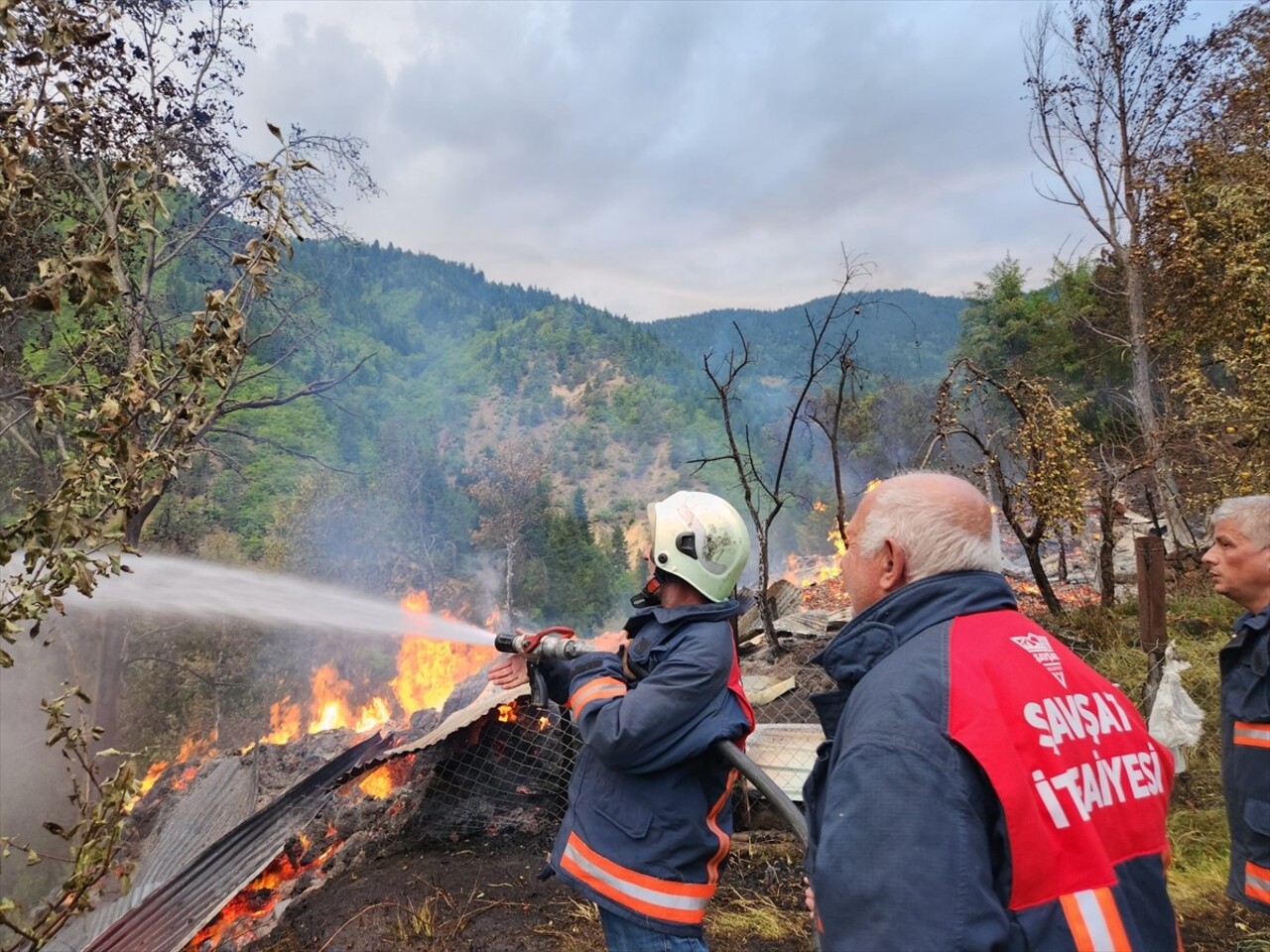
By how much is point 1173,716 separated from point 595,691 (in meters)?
6.03

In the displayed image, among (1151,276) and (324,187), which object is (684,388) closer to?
(1151,276)

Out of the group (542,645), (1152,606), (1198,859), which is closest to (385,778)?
(542,645)

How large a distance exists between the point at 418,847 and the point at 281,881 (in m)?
0.90

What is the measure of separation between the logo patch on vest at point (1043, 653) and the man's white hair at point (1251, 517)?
2.35 meters

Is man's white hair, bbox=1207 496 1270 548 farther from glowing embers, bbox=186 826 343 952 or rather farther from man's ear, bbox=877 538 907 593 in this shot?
glowing embers, bbox=186 826 343 952

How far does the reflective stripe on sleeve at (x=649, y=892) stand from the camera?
238 centimetres

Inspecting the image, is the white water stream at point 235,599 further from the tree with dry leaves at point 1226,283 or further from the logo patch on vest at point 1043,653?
the tree with dry leaves at point 1226,283

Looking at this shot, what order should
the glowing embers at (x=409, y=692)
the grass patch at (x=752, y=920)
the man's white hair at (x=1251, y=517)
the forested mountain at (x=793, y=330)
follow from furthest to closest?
the forested mountain at (x=793, y=330) → the glowing embers at (x=409, y=692) → the grass patch at (x=752, y=920) → the man's white hair at (x=1251, y=517)

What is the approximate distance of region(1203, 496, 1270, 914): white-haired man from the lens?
114 inches

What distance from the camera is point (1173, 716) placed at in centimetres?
624

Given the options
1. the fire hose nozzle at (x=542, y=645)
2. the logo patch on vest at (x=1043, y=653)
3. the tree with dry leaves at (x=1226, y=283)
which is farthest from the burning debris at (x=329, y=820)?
the tree with dry leaves at (x=1226, y=283)

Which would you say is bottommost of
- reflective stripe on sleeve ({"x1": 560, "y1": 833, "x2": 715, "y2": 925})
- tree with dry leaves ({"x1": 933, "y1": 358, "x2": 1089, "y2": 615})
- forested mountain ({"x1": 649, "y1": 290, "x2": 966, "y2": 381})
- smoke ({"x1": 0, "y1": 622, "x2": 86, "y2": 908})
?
smoke ({"x1": 0, "y1": 622, "x2": 86, "y2": 908})

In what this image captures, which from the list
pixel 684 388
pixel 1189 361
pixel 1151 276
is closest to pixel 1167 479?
pixel 1189 361

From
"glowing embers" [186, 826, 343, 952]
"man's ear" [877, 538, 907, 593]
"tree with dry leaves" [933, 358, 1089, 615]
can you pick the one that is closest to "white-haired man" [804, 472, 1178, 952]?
"man's ear" [877, 538, 907, 593]
